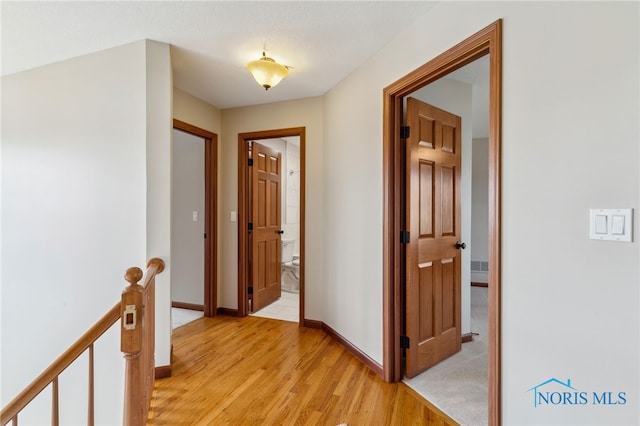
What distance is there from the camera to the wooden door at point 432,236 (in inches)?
89.0

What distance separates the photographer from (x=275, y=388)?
216 cm

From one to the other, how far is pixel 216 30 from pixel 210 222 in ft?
6.95

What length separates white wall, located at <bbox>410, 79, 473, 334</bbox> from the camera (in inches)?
105

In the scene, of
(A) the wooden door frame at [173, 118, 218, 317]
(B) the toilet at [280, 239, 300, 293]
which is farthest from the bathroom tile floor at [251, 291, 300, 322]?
(A) the wooden door frame at [173, 118, 218, 317]

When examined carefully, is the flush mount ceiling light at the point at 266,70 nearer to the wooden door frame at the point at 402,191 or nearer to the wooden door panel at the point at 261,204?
the wooden door frame at the point at 402,191

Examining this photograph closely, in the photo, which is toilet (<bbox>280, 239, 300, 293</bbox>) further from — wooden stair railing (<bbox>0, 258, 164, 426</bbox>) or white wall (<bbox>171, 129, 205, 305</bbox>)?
wooden stair railing (<bbox>0, 258, 164, 426</bbox>)

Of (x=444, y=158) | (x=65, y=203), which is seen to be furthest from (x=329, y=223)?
(x=65, y=203)

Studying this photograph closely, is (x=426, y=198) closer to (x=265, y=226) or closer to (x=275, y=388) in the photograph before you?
(x=275, y=388)
